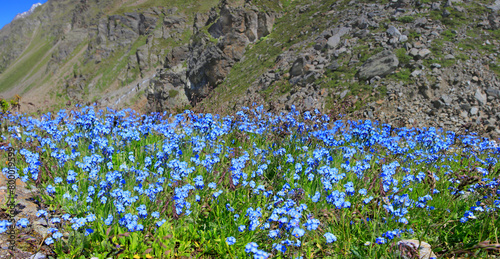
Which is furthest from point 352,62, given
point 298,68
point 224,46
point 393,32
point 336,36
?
point 224,46

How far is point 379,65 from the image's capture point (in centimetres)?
1379

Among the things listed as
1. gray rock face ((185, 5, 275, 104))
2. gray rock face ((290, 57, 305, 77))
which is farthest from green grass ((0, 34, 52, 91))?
gray rock face ((290, 57, 305, 77))

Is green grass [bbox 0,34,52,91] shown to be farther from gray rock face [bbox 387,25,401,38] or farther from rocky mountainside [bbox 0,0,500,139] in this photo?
gray rock face [bbox 387,25,401,38]

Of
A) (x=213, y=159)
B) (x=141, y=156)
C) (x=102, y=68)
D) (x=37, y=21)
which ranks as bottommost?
(x=213, y=159)

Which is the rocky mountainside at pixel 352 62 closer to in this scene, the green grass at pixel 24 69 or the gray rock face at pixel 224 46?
the gray rock face at pixel 224 46

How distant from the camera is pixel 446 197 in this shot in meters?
4.78

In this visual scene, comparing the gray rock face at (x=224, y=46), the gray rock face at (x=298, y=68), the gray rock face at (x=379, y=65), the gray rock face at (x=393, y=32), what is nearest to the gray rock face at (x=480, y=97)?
the gray rock face at (x=379, y=65)

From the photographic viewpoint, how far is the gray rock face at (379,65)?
44.1 ft

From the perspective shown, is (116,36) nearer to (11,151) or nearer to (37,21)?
(11,151)

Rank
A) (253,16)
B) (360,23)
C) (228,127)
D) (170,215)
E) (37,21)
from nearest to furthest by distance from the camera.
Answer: (170,215)
(228,127)
(360,23)
(253,16)
(37,21)

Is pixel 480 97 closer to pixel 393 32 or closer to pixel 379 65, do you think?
pixel 379 65

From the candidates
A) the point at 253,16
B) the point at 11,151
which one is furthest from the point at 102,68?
the point at 11,151

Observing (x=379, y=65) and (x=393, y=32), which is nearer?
(x=379, y=65)

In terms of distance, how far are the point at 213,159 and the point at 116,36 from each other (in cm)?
7322
